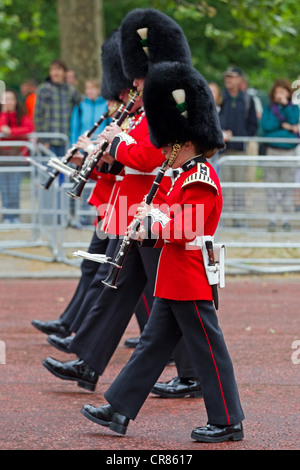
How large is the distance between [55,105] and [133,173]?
7.38 metres

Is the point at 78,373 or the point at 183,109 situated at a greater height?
the point at 183,109

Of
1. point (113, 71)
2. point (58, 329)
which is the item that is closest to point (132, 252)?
point (113, 71)

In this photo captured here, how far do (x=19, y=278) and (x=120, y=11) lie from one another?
72.2 feet

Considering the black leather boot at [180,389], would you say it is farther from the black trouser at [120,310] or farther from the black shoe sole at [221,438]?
the black shoe sole at [221,438]

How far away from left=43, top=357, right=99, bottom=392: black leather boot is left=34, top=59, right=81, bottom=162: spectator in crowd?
7208 mm

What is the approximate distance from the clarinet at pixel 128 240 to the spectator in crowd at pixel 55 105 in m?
7.59

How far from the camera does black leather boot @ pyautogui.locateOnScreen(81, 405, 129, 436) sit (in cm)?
520

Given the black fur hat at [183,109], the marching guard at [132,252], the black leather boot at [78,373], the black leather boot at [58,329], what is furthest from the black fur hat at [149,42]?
the black leather boot at [58,329]

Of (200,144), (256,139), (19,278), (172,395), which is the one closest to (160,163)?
(200,144)

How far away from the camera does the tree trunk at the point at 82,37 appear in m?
16.3

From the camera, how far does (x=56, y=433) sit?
5.32 meters

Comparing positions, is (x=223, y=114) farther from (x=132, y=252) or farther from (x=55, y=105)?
(x=132, y=252)

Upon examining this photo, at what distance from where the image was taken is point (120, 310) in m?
6.05
